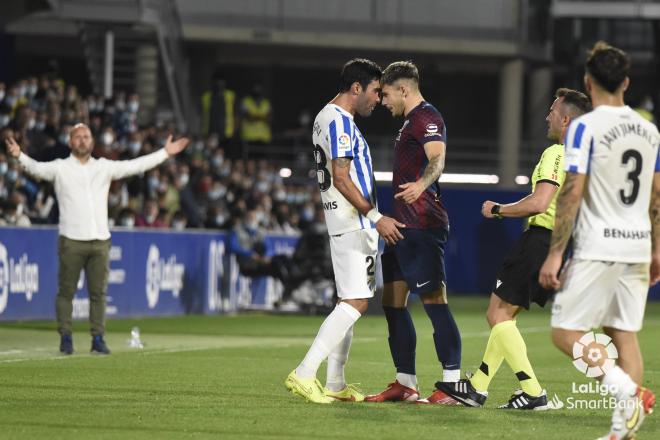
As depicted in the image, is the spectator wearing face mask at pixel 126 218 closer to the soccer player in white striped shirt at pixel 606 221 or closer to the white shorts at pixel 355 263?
the white shorts at pixel 355 263

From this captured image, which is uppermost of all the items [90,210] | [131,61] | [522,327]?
[131,61]

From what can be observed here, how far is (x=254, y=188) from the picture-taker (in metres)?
30.2

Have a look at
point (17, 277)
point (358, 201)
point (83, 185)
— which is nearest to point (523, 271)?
point (358, 201)

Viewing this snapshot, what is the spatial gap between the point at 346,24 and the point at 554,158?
91.3 feet

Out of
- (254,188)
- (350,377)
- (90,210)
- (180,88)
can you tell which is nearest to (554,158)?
(350,377)

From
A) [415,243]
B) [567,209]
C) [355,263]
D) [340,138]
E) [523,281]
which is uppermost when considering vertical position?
[340,138]

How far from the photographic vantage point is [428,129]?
1028cm

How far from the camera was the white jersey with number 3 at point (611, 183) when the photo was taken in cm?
797

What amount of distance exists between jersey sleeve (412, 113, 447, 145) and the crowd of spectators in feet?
31.7

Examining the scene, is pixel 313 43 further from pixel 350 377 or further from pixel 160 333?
pixel 350 377

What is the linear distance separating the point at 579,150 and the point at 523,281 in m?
2.57

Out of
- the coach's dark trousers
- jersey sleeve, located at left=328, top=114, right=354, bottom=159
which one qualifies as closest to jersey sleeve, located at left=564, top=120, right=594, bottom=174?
jersey sleeve, located at left=328, top=114, right=354, bottom=159

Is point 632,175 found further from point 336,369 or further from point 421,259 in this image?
point 336,369

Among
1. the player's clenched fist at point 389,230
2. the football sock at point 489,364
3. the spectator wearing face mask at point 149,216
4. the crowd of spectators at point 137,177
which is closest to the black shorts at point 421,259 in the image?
the player's clenched fist at point 389,230
